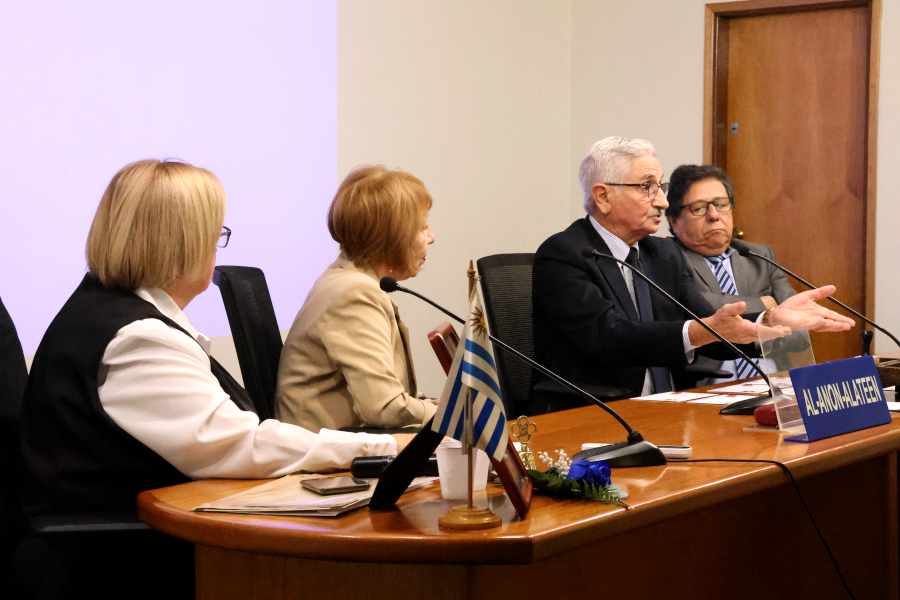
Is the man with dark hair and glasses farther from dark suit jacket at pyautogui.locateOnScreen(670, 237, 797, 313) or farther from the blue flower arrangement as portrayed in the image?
the blue flower arrangement

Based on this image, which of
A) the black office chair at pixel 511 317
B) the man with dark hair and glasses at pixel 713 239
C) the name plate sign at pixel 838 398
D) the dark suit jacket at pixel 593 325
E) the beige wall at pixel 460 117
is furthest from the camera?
the beige wall at pixel 460 117

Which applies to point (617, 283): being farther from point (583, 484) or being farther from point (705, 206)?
point (583, 484)

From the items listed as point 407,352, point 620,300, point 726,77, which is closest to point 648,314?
point 620,300

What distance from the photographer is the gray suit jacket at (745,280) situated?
3131mm

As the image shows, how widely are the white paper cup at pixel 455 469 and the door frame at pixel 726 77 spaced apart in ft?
13.2

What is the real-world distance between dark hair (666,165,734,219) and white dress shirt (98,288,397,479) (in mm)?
2251

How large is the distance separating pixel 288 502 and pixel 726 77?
4509 mm

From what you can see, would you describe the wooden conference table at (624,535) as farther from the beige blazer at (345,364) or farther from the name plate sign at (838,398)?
the beige blazer at (345,364)

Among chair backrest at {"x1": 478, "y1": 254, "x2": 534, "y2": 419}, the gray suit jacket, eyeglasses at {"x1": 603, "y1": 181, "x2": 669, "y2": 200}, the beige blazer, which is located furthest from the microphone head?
the gray suit jacket

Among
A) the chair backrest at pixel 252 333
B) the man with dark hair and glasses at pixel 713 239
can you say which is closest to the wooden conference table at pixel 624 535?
the chair backrest at pixel 252 333

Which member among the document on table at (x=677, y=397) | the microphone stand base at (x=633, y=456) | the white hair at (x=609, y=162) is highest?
the white hair at (x=609, y=162)

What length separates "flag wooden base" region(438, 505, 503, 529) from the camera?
105 cm

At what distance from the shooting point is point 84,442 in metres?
1.42

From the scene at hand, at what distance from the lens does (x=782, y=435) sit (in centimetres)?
171
